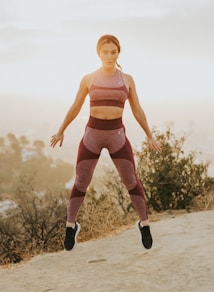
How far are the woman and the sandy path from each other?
1.44 metres

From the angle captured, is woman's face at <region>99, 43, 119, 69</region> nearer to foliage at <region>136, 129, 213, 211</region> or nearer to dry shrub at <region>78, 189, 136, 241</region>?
dry shrub at <region>78, 189, 136, 241</region>

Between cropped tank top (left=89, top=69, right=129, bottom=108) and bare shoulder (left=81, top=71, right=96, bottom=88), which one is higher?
bare shoulder (left=81, top=71, right=96, bottom=88)

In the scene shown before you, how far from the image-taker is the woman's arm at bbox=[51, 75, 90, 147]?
418 cm

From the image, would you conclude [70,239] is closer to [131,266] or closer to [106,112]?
[106,112]

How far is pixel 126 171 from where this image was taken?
165 inches

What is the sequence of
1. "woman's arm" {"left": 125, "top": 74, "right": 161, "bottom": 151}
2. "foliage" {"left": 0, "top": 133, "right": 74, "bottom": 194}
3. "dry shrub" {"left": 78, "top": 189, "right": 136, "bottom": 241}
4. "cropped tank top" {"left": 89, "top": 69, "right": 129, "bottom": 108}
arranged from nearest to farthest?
"cropped tank top" {"left": 89, "top": 69, "right": 129, "bottom": 108}, "woman's arm" {"left": 125, "top": 74, "right": 161, "bottom": 151}, "dry shrub" {"left": 78, "top": 189, "right": 136, "bottom": 241}, "foliage" {"left": 0, "top": 133, "right": 74, "bottom": 194}

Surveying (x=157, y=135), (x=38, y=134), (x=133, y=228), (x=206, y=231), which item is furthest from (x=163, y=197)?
(x=38, y=134)

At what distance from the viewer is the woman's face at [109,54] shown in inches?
159

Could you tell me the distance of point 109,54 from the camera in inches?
160

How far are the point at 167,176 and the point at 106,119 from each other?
863 cm

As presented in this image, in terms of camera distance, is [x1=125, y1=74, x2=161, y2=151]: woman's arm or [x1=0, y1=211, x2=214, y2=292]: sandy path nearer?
[x1=125, y1=74, x2=161, y2=151]: woman's arm

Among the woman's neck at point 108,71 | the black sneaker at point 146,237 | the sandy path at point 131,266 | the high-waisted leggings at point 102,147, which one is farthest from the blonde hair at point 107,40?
the sandy path at point 131,266

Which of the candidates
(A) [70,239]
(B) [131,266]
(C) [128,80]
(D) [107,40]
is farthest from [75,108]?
(B) [131,266]

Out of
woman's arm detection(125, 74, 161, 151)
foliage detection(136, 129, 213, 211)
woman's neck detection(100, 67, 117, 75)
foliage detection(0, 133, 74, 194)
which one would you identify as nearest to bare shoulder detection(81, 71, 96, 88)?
woman's neck detection(100, 67, 117, 75)
